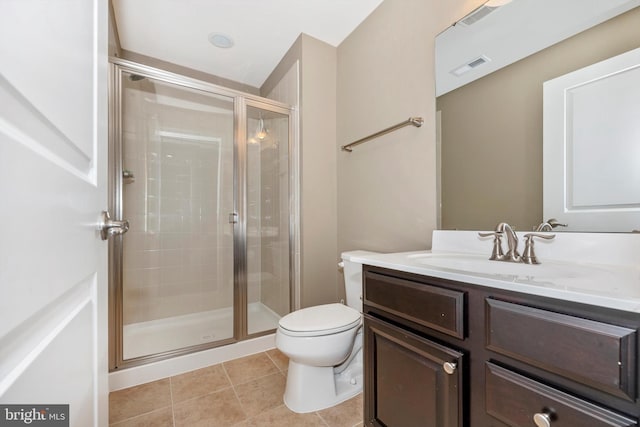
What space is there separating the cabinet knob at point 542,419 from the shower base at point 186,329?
6.19 ft

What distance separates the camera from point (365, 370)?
3.57 ft

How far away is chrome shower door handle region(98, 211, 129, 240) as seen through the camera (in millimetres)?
713

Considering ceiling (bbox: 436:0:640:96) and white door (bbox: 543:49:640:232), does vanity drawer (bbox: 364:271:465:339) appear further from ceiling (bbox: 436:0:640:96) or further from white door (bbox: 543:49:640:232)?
ceiling (bbox: 436:0:640:96)

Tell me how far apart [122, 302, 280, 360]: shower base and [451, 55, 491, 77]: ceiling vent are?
7.00 ft

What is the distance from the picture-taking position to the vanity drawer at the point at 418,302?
77cm

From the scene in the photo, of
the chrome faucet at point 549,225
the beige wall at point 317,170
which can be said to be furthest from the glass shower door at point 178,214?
the chrome faucet at point 549,225

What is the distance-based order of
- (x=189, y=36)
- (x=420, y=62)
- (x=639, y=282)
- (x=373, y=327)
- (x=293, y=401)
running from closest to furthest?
(x=639, y=282) < (x=373, y=327) < (x=293, y=401) < (x=420, y=62) < (x=189, y=36)

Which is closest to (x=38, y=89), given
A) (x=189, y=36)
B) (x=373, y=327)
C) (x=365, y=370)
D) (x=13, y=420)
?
(x=13, y=420)

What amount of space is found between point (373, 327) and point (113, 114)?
192 cm

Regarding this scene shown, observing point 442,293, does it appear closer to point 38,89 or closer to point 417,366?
point 417,366

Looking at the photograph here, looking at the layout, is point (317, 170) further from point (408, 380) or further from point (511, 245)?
point (408, 380)

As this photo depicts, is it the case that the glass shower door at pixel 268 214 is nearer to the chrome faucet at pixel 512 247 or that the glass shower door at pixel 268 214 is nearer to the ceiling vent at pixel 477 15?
the ceiling vent at pixel 477 15

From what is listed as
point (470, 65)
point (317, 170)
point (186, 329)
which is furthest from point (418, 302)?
point (186, 329)

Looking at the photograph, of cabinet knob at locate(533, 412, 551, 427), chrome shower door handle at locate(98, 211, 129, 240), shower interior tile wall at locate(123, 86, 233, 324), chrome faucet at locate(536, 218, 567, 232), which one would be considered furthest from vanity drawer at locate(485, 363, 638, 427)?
shower interior tile wall at locate(123, 86, 233, 324)
